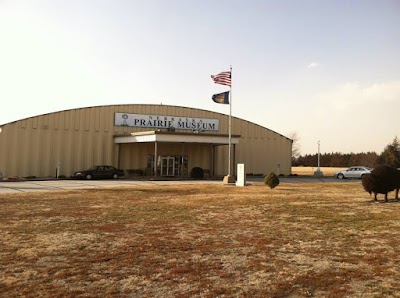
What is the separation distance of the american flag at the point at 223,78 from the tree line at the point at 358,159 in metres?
44.6

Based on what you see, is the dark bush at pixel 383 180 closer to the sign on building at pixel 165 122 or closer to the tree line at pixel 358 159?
the sign on building at pixel 165 122

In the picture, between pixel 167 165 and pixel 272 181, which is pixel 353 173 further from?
pixel 272 181

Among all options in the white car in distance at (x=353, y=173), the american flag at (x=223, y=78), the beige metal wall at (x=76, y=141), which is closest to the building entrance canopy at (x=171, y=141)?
the beige metal wall at (x=76, y=141)

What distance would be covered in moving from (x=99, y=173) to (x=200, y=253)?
2921 centimetres

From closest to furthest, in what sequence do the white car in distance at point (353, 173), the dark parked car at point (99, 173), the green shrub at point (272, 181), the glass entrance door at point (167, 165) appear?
the green shrub at point (272, 181) < the dark parked car at point (99, 173) < the white car in distance at point (353, 173) < the glass entrance door at point (167, 165)

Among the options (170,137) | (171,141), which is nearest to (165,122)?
(171,141)

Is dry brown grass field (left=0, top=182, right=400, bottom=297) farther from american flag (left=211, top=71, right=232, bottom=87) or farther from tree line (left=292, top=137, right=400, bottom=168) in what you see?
tree line (left=292, top=137, right=400, bottom=168)

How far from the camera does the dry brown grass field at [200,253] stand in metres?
5.25

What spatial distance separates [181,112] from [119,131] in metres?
6.98

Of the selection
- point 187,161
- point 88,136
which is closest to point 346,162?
point 187,161

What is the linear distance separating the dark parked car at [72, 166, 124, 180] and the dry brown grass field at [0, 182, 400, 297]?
72.9 feet

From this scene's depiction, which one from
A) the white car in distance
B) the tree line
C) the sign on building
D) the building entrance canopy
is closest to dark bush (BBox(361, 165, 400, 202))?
the building entrance canopy

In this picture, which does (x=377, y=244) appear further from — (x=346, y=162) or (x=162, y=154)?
(x=346, y=162)

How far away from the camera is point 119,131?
38.6 meters
